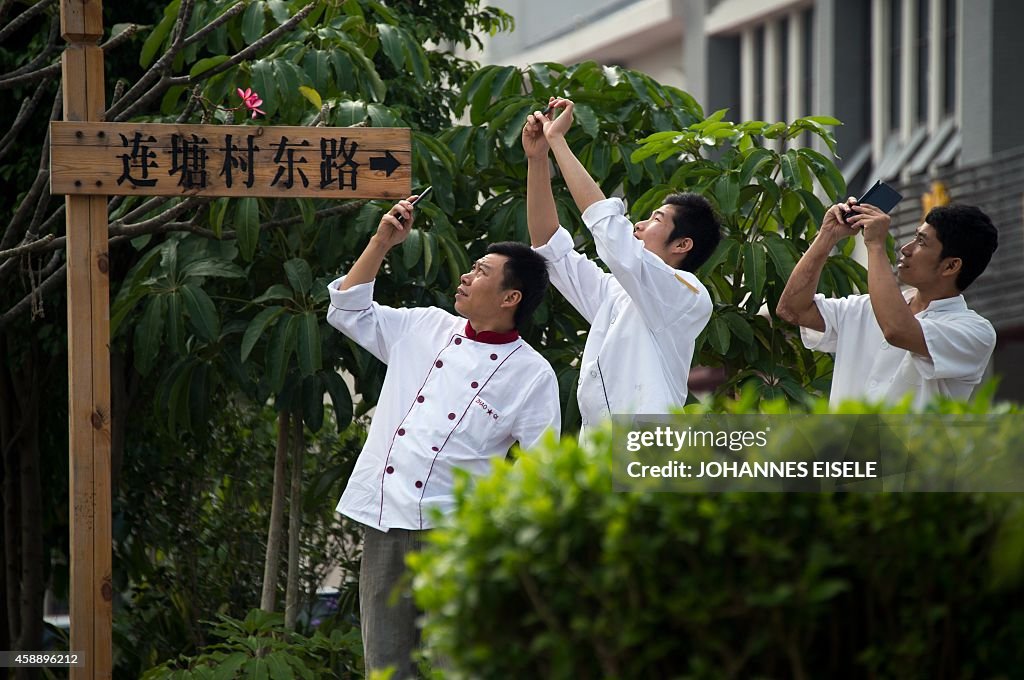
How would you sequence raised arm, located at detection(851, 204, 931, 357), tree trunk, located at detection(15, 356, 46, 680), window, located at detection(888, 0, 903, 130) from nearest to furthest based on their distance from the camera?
raised arm, located at detection(851, 204, 931, 357) < tree trunk, located at detection(15, 356, 46, 680) < window, located at detection(888, 0, 903, 130)

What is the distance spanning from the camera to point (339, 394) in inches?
189

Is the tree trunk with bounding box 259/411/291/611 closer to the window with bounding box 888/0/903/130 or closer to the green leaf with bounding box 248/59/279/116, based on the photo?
the green leaf with bounding box 248/59/279/116

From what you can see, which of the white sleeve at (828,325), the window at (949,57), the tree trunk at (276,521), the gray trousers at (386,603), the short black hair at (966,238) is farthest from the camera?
the window at (949,57)

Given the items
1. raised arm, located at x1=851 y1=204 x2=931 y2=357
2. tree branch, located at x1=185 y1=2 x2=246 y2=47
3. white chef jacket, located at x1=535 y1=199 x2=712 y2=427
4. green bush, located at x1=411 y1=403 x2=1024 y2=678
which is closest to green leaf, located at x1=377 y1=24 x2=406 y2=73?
tree branch, located at x1=185 y1=2 x2=246 y2=47

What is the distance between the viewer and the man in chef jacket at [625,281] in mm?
3457

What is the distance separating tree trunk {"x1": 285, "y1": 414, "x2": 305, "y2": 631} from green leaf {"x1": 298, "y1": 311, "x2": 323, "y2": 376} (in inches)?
20.1

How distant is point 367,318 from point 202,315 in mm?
944

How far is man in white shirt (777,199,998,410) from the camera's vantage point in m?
3.41

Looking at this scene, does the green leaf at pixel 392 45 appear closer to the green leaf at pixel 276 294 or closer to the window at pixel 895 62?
the green leaf at pixel 276 294

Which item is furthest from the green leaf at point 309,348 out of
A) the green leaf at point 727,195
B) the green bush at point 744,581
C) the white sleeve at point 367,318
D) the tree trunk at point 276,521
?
the green bush at point 744,581

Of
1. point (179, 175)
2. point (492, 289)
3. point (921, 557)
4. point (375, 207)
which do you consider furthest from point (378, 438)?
point (921, 557)

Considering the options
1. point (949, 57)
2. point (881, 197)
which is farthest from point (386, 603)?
point (949, 57)

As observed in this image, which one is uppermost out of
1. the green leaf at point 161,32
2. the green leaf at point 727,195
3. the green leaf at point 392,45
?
the green leaf at point 161,32

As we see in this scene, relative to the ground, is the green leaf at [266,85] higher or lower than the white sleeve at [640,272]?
higher
